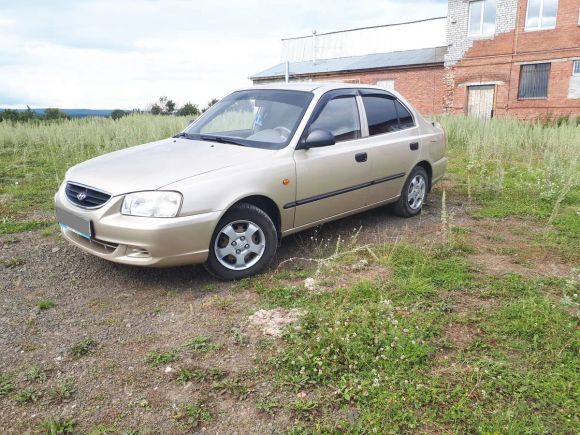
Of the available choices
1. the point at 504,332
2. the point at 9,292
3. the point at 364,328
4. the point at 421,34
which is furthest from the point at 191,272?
the point at 421,34

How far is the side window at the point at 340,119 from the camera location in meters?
5.01

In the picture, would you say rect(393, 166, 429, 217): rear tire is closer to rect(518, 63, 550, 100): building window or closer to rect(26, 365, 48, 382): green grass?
rect(26, 365, 48, 382): green grass

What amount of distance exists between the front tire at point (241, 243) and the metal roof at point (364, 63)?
26043 millimetres

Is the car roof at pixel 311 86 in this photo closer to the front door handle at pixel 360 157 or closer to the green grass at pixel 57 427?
the front door handle at pixel 360 157

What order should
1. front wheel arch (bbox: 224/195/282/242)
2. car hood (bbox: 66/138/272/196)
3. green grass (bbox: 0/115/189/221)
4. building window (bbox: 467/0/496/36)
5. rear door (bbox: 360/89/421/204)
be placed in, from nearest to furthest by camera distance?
car hood (bbox: 66/138/272/196), front wheel arch (bbox: 224/195/282/242), rear door (bbox: 360/89/421/204), green grass (bbox: 0/115/189/221), building window (bbox: 467/0/496/36)

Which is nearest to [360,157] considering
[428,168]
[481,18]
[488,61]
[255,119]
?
[255,119]

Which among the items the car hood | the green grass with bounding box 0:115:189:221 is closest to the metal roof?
the green grass with bounding box 0:115:189:221

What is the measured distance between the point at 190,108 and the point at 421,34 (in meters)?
15.6

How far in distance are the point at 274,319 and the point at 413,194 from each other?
3493mm

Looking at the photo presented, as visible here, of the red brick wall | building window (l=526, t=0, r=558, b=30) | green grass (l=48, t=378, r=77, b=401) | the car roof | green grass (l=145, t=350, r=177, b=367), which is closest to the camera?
green grass (l=48, t=378, r=77, b=401)

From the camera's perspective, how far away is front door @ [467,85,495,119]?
84.0ft

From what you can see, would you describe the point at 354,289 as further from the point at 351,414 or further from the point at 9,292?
the point at 9,292

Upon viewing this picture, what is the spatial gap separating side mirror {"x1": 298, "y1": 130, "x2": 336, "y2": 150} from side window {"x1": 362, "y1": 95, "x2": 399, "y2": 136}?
103cm

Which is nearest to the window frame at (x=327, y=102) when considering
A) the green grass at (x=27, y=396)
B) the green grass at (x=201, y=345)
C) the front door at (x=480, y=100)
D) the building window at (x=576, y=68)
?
the green grass at (x=201, y=345)
